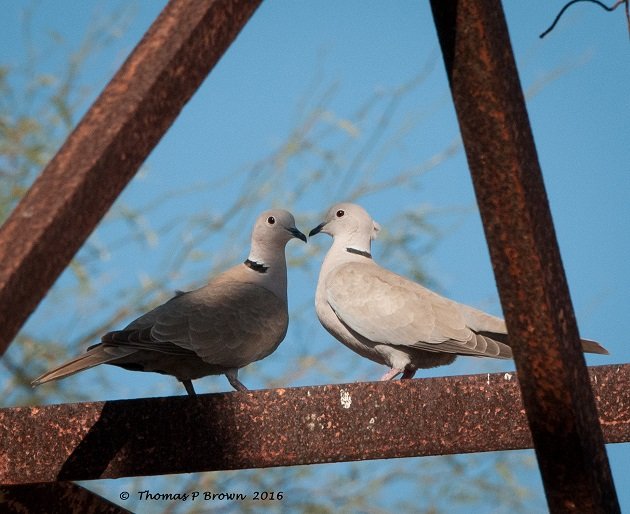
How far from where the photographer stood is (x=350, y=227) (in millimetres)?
4324

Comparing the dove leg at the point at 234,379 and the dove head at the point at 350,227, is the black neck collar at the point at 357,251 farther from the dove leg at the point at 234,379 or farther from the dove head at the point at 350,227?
the dove leg at the point at 234,379

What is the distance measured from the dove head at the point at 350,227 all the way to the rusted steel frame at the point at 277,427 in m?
1.95

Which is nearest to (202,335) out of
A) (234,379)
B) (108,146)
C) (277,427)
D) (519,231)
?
(234,379)

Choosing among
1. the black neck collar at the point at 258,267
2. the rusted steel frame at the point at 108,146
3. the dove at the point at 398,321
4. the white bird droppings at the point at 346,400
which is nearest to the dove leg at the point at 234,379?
the dove at the point at 398,321

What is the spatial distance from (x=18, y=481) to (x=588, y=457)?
4.36 ft

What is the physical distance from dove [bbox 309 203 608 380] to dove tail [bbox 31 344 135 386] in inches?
32.2

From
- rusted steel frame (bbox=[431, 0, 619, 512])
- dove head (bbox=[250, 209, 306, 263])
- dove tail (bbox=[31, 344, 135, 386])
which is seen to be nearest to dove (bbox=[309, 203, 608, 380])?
dove head (bbox=[250, 209, 306, 263])

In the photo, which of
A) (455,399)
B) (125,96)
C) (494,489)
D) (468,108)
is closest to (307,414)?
(455,399)

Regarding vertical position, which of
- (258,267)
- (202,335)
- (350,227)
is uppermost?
(350,227)

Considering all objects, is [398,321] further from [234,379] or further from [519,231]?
[519,231]

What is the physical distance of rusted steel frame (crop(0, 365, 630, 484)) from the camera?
232 cm

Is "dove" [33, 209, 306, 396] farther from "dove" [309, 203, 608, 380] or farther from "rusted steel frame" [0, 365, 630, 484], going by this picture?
"rusted steel frame" [0, 365, 630, 484]

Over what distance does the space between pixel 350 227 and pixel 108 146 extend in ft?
10.0

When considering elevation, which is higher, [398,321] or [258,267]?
[258,267]
